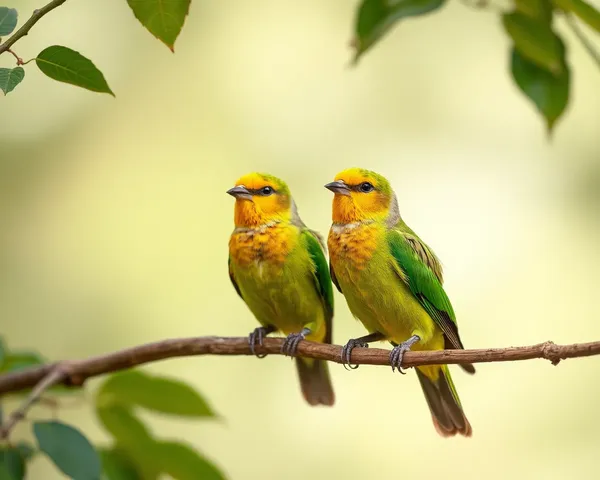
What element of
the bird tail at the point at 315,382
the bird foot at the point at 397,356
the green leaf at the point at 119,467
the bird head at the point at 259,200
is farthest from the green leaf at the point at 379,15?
the bird tail at the point at 315,382

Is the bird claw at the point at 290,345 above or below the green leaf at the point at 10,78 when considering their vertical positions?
below

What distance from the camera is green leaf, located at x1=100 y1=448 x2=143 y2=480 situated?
289cm

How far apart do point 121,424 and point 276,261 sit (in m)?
0.98

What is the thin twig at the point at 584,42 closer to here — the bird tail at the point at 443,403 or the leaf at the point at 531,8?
the leaf at the point at 531,8

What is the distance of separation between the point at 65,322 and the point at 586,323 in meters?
4.65

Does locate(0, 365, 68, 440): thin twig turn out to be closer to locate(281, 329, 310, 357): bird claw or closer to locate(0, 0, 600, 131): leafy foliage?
locate(281, 329, 310, 357): bird claw

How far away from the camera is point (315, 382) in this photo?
153 inches

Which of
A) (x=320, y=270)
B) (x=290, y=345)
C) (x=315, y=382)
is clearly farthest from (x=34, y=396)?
(x=315, y=382)

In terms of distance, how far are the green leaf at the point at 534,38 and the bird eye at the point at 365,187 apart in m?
0.67

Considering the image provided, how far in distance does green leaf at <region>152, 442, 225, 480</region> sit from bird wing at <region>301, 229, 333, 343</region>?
40.7 inches

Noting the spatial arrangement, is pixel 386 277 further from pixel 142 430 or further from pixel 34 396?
pixel 34 396

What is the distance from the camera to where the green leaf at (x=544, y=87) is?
8.69 feet

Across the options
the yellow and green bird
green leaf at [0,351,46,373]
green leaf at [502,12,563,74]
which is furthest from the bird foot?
green leaf at [0,351,46,373]

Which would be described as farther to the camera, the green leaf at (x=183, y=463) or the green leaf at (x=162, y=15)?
the green leaf at (x=183, y=463)
